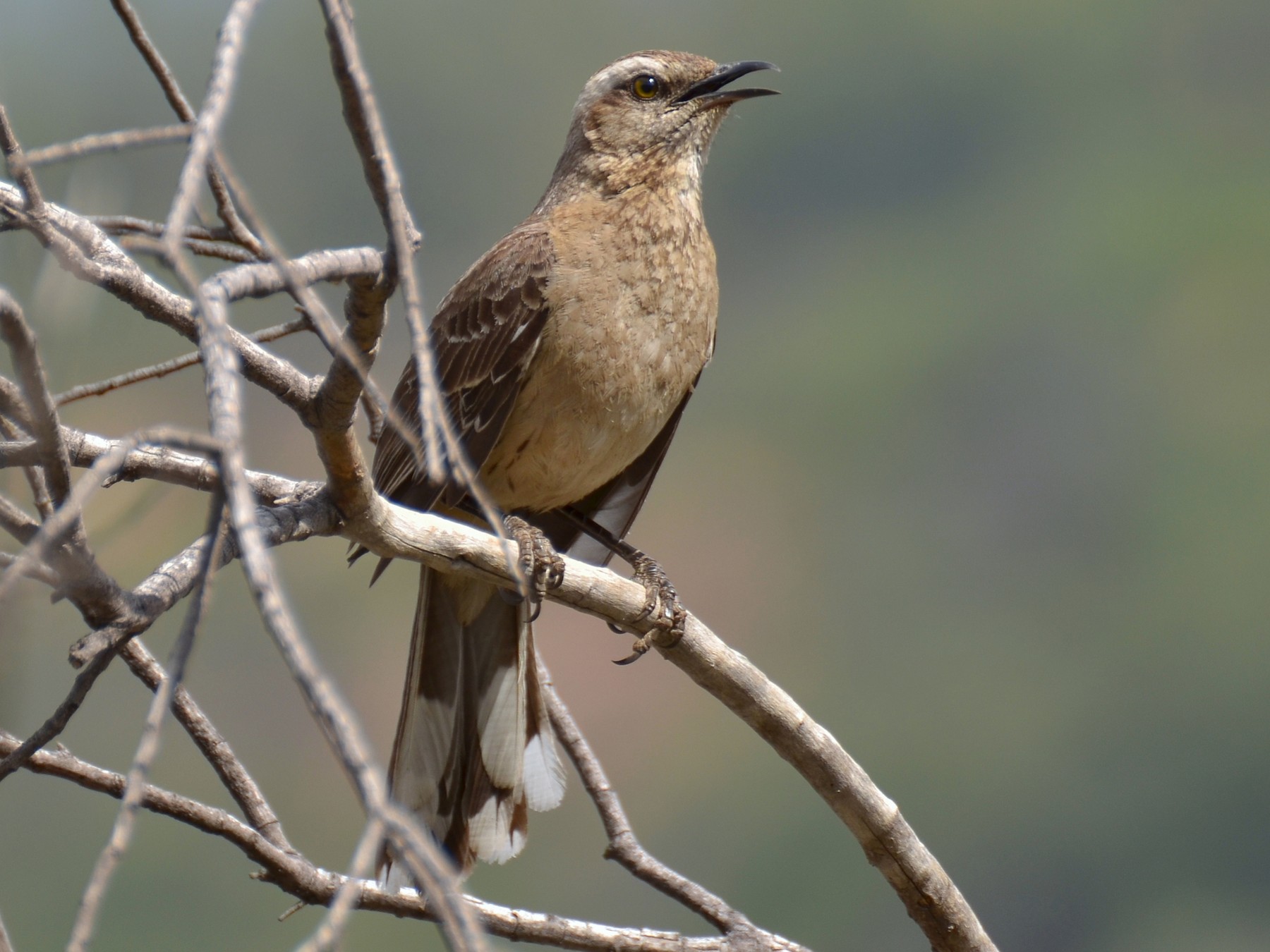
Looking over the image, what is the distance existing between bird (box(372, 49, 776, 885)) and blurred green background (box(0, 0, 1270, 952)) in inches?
586

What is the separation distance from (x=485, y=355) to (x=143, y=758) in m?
2.72

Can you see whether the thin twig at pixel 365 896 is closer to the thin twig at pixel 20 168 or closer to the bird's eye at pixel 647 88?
the thin twig at pixel 20 168

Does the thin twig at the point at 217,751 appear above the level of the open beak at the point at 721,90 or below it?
A: below

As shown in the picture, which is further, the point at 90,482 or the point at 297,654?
the point at 90,482

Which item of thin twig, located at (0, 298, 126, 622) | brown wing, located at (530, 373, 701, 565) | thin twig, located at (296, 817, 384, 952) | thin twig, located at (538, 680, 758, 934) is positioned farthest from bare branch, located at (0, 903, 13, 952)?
brown wing, located at (530, 373, 701, 565)

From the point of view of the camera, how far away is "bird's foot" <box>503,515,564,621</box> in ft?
9.29

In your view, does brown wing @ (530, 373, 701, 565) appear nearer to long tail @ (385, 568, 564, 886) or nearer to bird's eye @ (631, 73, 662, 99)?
long tail @ (385, 568, 564, 886)

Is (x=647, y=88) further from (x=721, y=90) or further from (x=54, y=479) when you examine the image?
(x=54, y=479)

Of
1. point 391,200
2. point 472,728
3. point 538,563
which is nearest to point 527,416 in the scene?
point 538,563

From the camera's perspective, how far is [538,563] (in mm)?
2936

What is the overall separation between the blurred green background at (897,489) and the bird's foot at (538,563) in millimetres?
15458

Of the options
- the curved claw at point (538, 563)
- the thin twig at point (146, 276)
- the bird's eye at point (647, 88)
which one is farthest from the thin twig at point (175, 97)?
A: the bird's eye at point (647, 88)

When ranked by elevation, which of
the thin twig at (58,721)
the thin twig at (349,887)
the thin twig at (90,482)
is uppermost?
the thin twig at (58,721)

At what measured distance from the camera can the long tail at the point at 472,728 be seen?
11.3 feet
